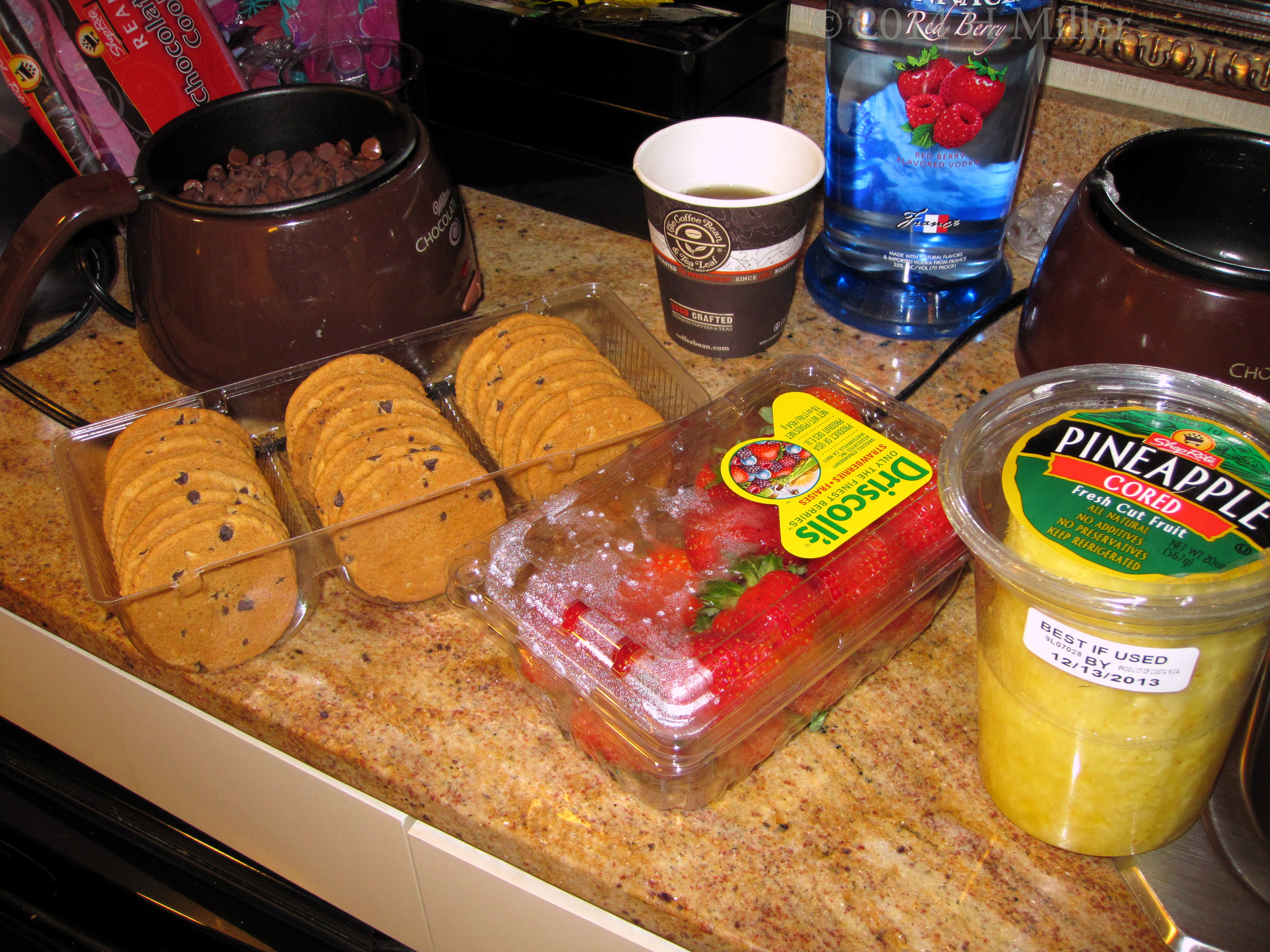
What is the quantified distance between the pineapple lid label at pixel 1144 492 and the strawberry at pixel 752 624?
16 cm

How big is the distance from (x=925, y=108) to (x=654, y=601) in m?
Result: 0.54

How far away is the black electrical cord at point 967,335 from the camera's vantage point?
3.09ft

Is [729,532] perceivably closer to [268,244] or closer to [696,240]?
[696,240]

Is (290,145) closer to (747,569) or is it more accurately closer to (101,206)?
(101,206)

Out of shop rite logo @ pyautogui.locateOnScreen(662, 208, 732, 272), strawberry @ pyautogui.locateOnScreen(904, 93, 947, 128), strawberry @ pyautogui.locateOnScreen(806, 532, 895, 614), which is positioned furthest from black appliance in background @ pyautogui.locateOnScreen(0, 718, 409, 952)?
strawberry @ pyautogui.locateOnScreen(904, 93, 947, 128)

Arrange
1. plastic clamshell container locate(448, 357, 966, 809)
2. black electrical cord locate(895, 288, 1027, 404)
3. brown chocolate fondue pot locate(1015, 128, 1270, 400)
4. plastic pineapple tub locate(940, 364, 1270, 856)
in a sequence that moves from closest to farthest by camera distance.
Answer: plastic pineapple tub locate(940, 364, 1270, 856) < plastic clamshell container locate(448, 357, 966, 809) < brown chocolate fondue pot locate(1015, 128, 1270, 400) < black electrical cord locate(895, 288, 1027, 404)

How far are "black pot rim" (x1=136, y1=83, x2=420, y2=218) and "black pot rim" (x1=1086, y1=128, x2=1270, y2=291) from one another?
60cm

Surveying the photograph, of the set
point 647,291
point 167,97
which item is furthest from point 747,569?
point 167,97

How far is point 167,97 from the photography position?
1049 millimetres

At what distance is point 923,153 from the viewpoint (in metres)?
0.88

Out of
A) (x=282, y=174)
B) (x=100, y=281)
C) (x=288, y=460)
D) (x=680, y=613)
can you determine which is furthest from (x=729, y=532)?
(x=100, y=281)

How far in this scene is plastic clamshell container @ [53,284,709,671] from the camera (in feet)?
2.32

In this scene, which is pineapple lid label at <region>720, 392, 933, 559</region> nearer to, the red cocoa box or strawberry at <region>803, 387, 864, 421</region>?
strawberry at <region>803, 387, 864, 421</region>

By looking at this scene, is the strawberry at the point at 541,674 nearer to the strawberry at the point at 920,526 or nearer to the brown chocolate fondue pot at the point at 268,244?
the strawberry at the point at 920,526
